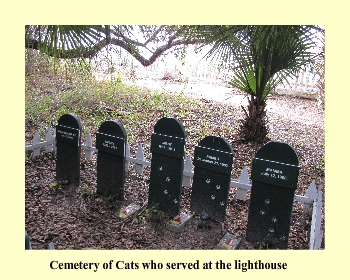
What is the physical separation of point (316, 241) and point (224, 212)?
0.90 m

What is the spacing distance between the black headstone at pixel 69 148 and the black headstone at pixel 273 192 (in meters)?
2.13

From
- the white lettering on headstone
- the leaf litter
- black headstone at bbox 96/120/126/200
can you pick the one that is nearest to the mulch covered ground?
the leaf litter

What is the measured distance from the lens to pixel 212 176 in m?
3.48

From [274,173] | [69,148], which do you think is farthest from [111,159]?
[274,173]

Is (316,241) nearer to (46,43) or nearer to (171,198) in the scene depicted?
(171,198)

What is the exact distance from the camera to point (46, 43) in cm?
376

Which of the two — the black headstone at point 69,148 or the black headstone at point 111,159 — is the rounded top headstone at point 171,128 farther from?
the black headstone at point 69,148

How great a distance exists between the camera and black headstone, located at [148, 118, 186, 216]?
3537 millimetres

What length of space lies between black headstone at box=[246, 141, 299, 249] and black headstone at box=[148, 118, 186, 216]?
0.79 meters

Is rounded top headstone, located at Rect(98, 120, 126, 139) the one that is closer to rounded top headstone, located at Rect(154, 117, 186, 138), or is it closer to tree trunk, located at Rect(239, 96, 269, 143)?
rounded top headstone, located at Rect(154, 117, 186, 138)

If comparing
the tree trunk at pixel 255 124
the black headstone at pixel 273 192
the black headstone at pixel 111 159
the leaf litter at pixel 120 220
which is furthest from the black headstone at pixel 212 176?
the tree trunk at pixel 255 124

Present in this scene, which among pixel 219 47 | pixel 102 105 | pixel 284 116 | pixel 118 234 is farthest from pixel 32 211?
pixel 284 116

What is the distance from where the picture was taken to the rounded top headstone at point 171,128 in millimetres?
3502

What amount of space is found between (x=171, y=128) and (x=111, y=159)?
0.82m
